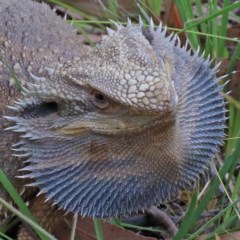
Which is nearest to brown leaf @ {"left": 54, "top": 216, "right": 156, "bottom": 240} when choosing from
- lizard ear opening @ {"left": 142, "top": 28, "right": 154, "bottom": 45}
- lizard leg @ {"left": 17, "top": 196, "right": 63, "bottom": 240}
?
lizard leg @ {"left": 17, "top": 196, "right": 63, "bottom": 240}

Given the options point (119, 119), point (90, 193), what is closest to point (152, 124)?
point (119, 119)

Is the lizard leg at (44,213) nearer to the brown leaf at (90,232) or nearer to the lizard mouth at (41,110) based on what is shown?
the brown leaf at (90,232)

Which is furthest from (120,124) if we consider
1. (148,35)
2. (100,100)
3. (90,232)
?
(90,232)

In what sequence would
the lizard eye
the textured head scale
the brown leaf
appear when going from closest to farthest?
the textured head scale
the lizard eye
the brown leaf

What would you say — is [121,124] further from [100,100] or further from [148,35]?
[148,35]

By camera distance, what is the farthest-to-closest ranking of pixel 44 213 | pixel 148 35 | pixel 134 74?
pixel 44 213 < pixel 148 35 < pixel 134 74

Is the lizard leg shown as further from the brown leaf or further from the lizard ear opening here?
the lizard ear opening

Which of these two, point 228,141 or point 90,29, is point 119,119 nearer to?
point 228,141

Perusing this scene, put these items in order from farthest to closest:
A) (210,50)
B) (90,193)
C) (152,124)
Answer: (210,50)
(90,193)
(152,124)
